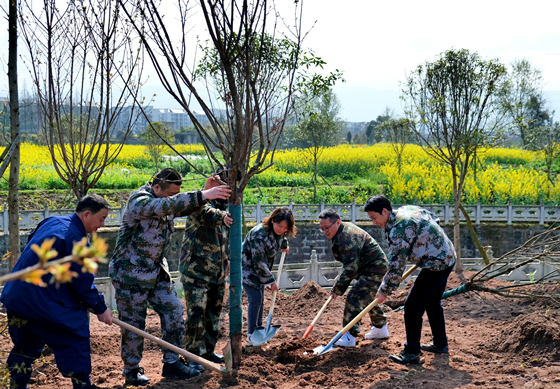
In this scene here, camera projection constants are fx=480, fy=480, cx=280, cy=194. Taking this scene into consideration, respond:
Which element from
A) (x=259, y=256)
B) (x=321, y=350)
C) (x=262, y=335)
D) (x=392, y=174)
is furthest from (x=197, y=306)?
(x=392, y=174)

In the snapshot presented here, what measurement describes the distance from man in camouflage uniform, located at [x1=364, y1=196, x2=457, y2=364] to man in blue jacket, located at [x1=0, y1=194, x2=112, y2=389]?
246cm

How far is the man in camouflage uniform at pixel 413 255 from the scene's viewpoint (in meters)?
4.48

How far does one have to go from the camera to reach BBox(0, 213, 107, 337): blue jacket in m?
3.29

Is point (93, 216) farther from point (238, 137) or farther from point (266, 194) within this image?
point (266, 194)

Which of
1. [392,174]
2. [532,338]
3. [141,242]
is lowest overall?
[532,338]

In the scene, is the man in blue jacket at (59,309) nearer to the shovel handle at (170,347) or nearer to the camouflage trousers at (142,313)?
the shovel handle at (170,347)

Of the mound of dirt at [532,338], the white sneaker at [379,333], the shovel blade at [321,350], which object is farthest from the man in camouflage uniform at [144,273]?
A: the mound of dirt at [532,338]

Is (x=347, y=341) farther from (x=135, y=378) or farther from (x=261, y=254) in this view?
(x=135, y=378)

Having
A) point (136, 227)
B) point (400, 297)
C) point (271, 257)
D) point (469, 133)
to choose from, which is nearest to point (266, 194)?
point (469, 133)

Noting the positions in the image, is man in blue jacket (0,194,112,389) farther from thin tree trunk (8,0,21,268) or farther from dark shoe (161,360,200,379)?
thin tree trunk (8,0,21,268)

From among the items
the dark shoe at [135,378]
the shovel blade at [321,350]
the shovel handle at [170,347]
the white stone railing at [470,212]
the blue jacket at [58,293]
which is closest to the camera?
the blue jacket at [58,293]

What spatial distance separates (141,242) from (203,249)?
26.6 inches

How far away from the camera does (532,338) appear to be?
15.4 ft

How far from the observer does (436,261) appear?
14.7ft
